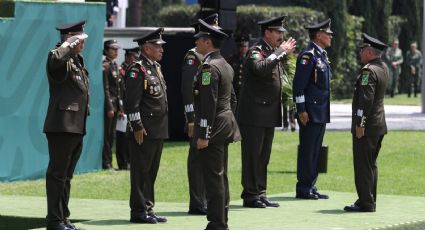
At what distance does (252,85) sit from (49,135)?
10.4 feet

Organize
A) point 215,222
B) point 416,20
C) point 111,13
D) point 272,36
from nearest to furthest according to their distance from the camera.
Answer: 1. point 215,222
2. point 272,36
3. point 111,13
4. point 416,20

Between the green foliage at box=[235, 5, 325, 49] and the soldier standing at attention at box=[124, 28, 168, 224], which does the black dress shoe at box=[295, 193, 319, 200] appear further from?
the green foliage at box=[235, 5, 325, 49]

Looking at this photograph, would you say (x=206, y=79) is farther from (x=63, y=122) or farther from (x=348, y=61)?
(x=348, y=61)

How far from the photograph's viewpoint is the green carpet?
1438 centimetres

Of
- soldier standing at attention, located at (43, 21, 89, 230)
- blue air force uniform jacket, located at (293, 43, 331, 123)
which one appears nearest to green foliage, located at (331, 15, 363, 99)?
blue air force uniform jacket, located at (293, 43, 331, 123)

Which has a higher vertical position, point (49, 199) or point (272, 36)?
point (272, 36)

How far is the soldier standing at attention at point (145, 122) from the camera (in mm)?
14359

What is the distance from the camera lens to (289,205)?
53.6 feet

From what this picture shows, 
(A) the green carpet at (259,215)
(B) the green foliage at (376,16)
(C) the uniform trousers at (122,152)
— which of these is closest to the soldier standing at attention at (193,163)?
(A) the green carpet at (259,215)

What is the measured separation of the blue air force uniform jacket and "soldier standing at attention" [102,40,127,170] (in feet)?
16.6

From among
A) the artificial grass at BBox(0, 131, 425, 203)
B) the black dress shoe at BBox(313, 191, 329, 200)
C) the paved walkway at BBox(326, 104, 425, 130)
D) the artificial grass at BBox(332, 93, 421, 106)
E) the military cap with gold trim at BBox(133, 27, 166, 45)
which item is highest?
the military cap with gold trim at BBox(133, 27, 166, 45)

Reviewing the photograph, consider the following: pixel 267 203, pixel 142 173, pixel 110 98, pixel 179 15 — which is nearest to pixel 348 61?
pixel 179 15

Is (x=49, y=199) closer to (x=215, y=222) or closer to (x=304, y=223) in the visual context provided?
(x=215, y=222)

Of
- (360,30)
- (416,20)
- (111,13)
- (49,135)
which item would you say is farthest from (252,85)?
(416,20)
